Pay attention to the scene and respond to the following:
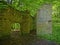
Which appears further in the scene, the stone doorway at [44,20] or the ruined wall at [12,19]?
the stone doorway at [44,20]

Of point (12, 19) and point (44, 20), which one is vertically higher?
point (12, 19)

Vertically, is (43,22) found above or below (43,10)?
below

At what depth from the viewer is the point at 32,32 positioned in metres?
15.1

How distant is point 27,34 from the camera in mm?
15109

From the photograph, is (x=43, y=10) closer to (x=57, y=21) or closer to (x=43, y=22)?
(x=43, y=22)

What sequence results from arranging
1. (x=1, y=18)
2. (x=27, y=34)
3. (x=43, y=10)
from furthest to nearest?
1. (x=27, y=34)
2. (x=43, y=10)
3. (x=1, y=18)

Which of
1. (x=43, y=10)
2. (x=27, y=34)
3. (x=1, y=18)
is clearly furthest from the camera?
(x=27, y=34)

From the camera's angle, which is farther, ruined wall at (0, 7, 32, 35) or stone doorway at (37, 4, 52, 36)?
stone doorway at (37, 4, 52, 36)

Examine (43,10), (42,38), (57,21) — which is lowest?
(42,38)

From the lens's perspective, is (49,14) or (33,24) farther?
(33,24)

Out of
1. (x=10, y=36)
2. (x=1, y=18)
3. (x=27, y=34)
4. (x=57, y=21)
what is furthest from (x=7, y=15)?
(x=57, y=21)

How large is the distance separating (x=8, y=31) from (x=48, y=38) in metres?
2.97

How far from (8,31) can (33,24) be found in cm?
271

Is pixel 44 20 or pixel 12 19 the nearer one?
pixel 12 19
